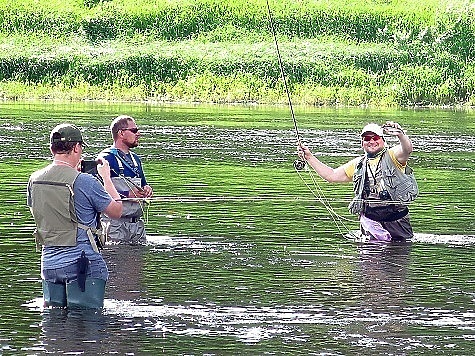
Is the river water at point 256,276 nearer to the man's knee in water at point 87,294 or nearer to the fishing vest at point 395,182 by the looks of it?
the man's knee in water at point 87,294

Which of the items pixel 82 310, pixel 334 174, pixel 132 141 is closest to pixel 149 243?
pixel 132 141

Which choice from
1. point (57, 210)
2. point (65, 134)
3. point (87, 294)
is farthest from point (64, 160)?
point (87, 294)

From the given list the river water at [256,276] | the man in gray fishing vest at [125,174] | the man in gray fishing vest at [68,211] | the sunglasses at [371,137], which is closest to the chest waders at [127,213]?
the man in gray fishing vest at [125,174]

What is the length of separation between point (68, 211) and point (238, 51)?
167 ft

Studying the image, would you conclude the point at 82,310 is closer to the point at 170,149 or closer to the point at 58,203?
the point at 58,203

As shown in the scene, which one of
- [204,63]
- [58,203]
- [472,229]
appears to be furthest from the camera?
[204,63]

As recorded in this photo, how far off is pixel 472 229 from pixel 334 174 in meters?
2.47

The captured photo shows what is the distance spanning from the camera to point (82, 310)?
9.84 metres

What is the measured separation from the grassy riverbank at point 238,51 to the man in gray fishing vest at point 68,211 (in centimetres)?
3976

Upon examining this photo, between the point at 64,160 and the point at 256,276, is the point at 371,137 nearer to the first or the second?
the point at 256,276

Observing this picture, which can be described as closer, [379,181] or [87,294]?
[87,294]

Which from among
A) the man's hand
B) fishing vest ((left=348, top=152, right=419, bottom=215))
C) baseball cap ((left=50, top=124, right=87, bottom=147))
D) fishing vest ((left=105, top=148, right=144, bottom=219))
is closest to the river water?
fishing vest ((left=105, top=148, right=144, bottom=219))

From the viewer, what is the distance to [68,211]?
30.6 ft

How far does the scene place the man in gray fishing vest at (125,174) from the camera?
13133mm
